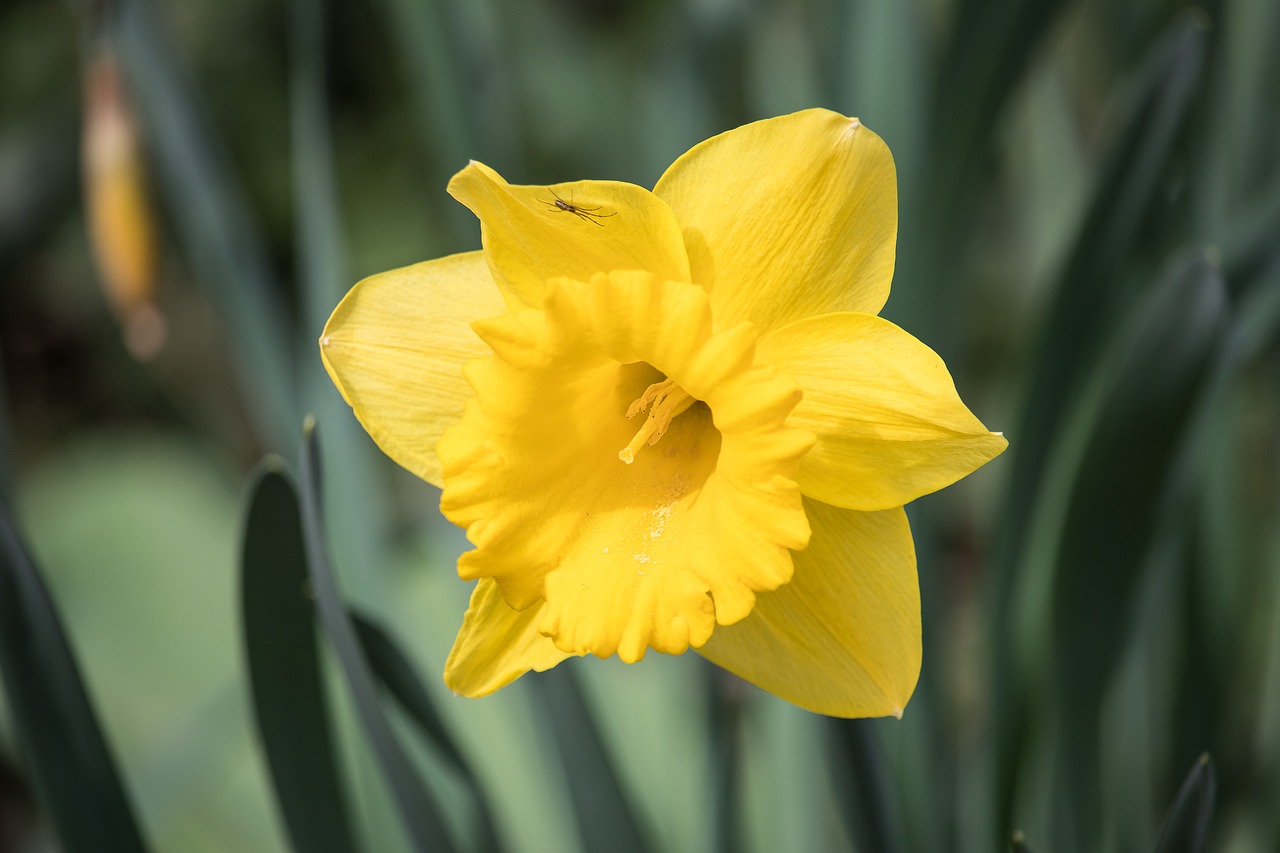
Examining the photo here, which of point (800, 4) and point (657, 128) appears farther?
point (800, 4)

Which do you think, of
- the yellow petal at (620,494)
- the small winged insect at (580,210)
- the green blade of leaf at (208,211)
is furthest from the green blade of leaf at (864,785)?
the green blade of leaf at (208,211)

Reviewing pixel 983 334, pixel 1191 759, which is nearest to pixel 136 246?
pixel 1191 759

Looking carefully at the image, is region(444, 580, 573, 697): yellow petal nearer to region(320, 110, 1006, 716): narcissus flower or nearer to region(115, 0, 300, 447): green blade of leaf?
region(320, 110, 1006, 716): narcissus flower

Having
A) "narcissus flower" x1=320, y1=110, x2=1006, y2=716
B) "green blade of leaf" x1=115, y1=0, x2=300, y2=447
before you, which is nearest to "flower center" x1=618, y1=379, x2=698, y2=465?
"narcissus flower" x1=320, y1=110, x2=1006, y2=716

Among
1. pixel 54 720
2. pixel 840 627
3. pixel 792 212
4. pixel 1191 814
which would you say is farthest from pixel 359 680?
pixel 1191 814

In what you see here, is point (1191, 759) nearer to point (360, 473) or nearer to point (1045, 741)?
point (1045, 741)

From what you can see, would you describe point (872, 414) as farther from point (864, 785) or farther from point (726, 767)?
point (726, 767)
